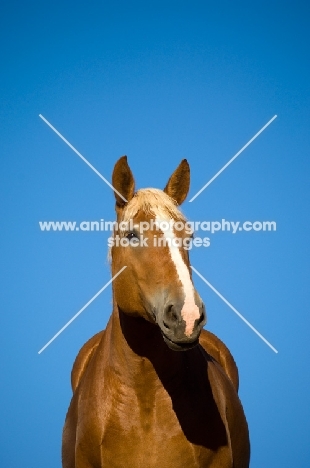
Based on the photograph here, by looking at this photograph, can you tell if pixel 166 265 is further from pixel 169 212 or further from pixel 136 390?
pixel 136 390

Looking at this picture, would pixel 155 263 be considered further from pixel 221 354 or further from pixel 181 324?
pixel 221 354

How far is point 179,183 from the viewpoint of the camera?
462 cm

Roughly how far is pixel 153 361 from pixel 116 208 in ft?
4.30

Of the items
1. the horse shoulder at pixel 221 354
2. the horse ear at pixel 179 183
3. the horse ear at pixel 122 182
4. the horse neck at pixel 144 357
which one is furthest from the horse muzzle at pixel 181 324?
the horse shoulder at pixel 221 354

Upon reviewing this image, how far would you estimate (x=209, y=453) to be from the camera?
3.93 meters

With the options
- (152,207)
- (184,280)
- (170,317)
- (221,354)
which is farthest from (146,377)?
(221,354)

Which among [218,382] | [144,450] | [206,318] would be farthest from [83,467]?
[206,318]

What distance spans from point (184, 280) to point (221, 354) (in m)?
3.10

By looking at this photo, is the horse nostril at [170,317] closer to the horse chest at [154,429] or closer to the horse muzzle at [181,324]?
the horse muzzle at [181,324]

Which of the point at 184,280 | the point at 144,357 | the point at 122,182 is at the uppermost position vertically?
the point at 122,182

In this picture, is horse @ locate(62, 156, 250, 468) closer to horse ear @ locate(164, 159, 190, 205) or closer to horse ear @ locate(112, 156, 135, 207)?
horse ear @ locate(112, 156, 135, 207)

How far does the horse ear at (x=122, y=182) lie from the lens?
4.29 meters

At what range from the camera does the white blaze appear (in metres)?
3.21

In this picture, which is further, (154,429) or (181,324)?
(154,429)
